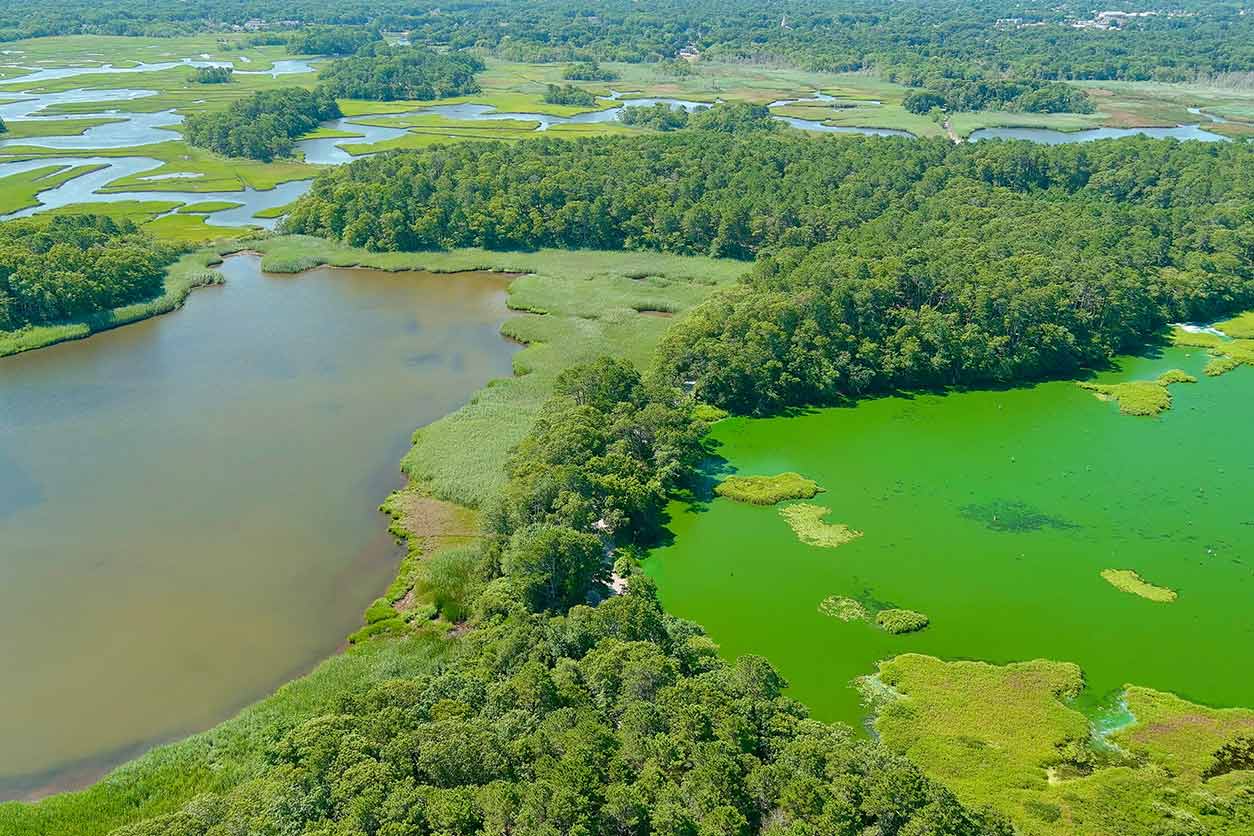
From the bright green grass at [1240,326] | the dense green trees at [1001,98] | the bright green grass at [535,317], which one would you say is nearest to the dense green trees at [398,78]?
the dense green trees at [1001,98]

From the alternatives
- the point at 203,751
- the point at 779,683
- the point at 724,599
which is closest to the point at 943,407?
the point at 724,599

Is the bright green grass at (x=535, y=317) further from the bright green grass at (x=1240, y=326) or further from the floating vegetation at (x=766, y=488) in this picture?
the bright green grass at (x=1240, y=326)

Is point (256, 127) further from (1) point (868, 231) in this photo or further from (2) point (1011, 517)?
(2) point (1011, 517)

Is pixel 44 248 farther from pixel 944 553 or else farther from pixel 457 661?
pixel 944 553

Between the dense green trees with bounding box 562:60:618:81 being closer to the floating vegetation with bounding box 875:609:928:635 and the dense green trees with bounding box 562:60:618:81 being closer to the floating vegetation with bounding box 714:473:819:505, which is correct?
the floating vegetation with bounding box 714:473:819:505

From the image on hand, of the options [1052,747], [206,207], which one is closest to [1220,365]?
[1052,747]

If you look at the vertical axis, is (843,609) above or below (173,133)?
below

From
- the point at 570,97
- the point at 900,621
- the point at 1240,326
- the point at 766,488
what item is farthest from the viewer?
the point at 570,97
